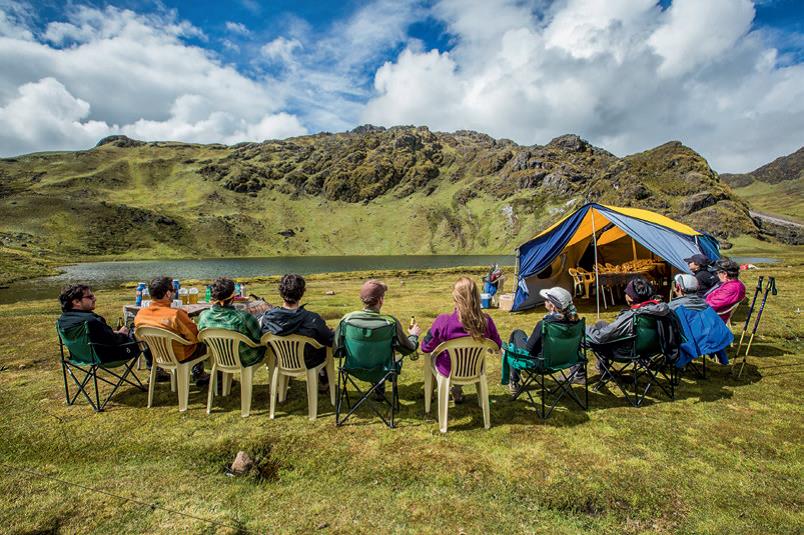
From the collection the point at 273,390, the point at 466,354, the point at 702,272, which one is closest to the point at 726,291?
the point at 702,272

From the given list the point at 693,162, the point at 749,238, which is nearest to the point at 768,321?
the point at 749,238

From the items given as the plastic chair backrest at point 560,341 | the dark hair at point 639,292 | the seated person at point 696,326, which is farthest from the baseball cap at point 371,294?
the seated person at point 696,326

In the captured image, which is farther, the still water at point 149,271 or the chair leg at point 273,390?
the still water at point 149,271

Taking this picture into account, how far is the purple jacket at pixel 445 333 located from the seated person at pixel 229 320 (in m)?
2.52

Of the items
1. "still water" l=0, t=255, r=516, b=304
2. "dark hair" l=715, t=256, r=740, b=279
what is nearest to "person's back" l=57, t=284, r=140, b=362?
"dark hair" l=715, t=256, r=740, b=279

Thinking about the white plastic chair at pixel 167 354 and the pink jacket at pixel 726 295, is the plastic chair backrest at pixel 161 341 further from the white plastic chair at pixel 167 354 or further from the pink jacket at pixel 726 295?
the pink jacket at pixel 726 295

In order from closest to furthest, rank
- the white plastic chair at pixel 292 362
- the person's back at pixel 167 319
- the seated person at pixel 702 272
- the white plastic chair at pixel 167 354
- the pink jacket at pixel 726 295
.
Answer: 1. the white plastic chair at pixel 292 362
2. the white plastic chair at pixel 167 354
3. the person's back at pixel 167 319
4. the pink jacket at pixel 726 295
5. the seated person at pixel 702 272

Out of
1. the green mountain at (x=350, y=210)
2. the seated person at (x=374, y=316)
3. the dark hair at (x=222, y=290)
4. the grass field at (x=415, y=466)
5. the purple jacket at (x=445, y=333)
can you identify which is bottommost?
the grass field at (x=415, y=466)

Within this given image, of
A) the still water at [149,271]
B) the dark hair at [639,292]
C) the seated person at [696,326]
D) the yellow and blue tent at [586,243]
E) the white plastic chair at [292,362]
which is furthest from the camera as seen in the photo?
the still water at [149,271]

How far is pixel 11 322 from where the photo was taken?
502 inches

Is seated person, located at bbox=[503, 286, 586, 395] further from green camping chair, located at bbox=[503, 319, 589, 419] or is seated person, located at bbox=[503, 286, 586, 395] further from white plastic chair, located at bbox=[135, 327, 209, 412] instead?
white plastic chair, located at bbox=[135, 327, 209, 412]

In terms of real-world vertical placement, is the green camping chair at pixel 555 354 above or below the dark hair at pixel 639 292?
below

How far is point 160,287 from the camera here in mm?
5793

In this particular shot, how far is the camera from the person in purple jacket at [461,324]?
4.96 meters
